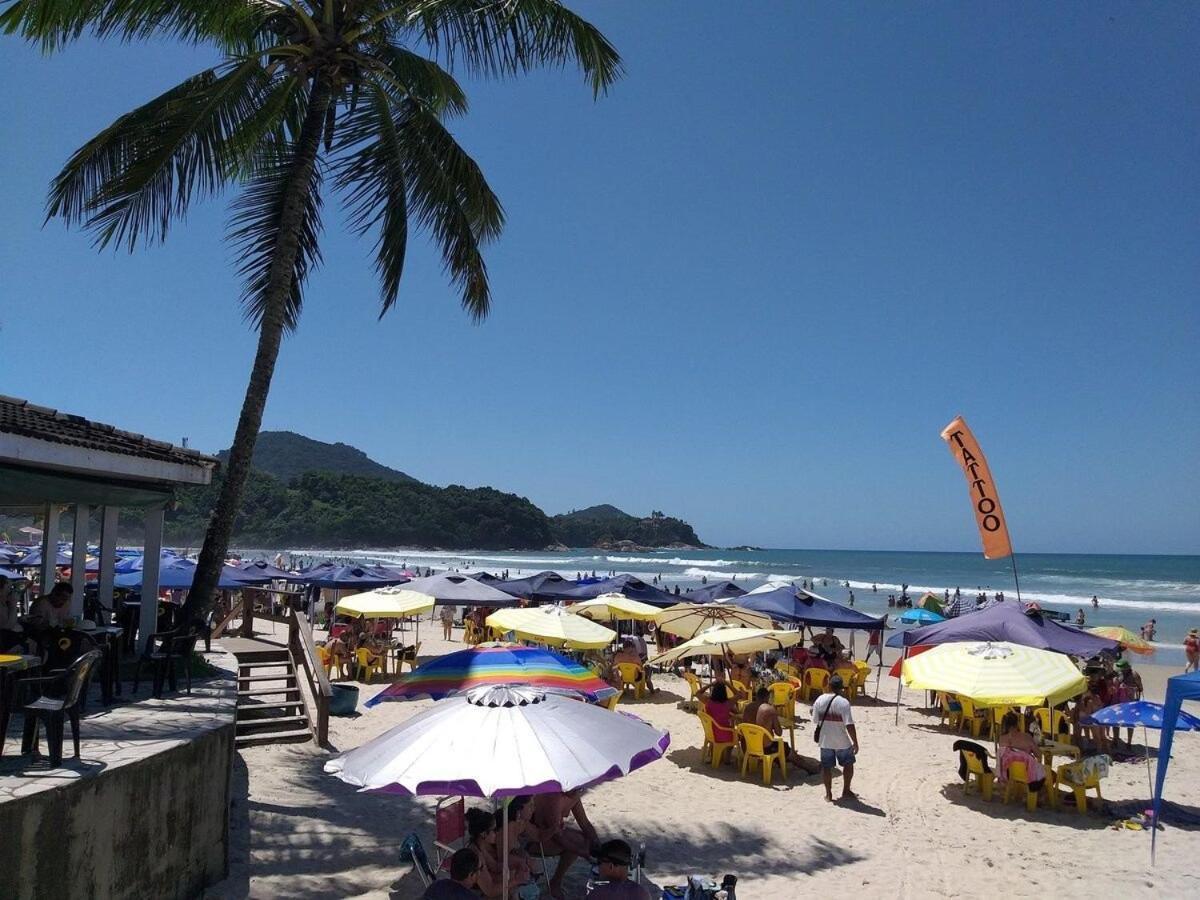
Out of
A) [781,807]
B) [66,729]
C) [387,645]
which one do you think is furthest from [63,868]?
[387,645]

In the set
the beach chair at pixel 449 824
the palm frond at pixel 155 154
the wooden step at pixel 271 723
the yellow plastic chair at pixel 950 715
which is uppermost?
the palm frond at pixel 155 154

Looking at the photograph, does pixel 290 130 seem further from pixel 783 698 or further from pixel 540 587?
pixel 540 587

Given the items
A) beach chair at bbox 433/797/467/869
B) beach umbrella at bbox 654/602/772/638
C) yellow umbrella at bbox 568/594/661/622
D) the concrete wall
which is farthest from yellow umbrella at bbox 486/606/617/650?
the concrete wall

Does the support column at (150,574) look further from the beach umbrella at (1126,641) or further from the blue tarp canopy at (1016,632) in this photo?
the beach umbrella at (1126,641)

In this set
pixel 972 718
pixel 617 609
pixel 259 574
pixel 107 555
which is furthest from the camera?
pixel 259 574

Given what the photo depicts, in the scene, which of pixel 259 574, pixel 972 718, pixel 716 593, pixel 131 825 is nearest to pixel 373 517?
pixel 259 574

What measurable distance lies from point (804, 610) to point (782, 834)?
7.66 metres

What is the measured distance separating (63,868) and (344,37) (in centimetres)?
769

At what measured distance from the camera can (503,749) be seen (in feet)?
13.1

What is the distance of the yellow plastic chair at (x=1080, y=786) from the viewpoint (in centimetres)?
790

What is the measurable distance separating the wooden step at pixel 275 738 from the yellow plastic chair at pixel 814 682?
7946 millimetres

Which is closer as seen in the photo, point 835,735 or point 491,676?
point 491,676

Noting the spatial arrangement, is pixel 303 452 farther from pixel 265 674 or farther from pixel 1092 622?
pixel 265 674

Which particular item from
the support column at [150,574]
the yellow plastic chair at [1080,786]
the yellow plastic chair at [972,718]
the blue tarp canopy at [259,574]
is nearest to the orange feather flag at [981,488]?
the yellow plastic chair at [972,718]
